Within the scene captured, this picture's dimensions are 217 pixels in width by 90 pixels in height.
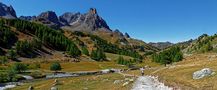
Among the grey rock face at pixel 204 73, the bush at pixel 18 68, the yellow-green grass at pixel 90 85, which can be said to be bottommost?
the yellow-green grass at pixel 90 85

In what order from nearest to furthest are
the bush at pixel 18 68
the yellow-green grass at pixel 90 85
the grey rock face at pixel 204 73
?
the grey rock face at pixel 204 73, the yellow-green grass at pixel 90 85, the bush at pixel 18 68

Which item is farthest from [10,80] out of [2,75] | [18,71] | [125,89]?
[125,89]

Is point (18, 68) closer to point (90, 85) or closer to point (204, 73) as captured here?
point (90, 85)

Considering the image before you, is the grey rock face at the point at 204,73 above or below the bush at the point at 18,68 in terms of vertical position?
below

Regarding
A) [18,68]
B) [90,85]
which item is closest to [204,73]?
[90,85]

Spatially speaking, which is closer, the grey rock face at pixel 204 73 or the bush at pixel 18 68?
the grey rock face at pixel 204 73

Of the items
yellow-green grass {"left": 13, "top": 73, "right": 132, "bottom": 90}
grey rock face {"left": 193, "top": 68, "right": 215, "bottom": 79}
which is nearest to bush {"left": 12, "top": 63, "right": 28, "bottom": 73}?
yellow-green grass {"left": 13, "top": 73, "right": 132, "bottom": 90}

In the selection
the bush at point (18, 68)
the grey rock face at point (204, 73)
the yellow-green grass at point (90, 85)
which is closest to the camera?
the grey rock face at point (204, 73)

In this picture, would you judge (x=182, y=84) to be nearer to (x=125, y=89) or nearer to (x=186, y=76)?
(x=186, y=76)

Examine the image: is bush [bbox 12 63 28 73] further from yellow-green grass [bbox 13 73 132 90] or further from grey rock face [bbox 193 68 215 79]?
grey rock face [bbox 193 68 215 79]

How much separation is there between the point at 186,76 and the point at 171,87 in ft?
26.0

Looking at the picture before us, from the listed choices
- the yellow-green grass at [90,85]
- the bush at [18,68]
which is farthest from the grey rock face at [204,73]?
the bush at [18,68]

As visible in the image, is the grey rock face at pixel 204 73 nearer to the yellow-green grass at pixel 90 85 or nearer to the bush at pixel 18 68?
the yellow-green grass at pixel 90 85

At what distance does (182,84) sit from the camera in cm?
4653
